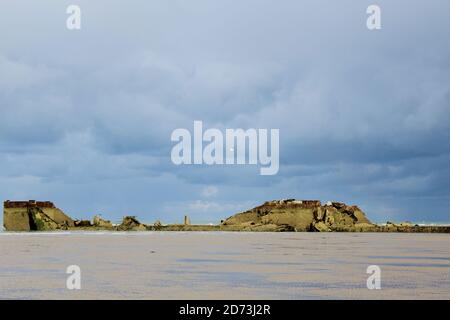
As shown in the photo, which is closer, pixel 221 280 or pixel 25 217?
pixel 221 280

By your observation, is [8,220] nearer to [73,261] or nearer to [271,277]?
[73,261]

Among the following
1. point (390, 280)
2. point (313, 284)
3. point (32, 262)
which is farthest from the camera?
point (32, 262)

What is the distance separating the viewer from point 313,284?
25.7m

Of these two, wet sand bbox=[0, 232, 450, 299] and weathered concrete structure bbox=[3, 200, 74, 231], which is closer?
wet sand bbox=[0, 232, 450, 299]

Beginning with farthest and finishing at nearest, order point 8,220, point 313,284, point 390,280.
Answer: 1. point 8,220
2. point 390,280
3. point 313,284

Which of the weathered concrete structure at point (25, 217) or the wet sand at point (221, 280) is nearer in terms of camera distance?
the wet sand at point (221, 280)
